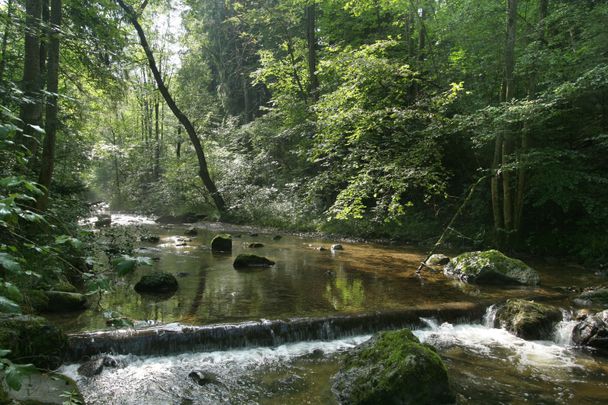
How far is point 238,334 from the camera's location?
6777 millimetres

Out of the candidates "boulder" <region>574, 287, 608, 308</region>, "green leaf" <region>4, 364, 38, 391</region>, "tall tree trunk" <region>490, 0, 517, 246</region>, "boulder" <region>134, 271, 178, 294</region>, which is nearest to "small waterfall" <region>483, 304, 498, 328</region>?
"boulder" <region>574, 287, 608, 308</region>

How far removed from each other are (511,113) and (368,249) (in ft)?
22.5

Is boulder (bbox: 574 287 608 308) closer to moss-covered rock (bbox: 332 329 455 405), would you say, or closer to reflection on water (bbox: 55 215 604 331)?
reflection on water (bbox: 55 215 604 331)

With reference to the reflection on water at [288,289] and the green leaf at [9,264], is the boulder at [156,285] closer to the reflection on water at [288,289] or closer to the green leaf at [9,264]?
the reflection on water at [288,289]

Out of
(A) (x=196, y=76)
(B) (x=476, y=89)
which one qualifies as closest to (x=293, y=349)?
(B) (x=476, y=89)

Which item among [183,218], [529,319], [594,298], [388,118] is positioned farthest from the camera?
[183,218]

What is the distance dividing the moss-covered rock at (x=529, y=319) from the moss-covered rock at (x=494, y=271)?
216cm

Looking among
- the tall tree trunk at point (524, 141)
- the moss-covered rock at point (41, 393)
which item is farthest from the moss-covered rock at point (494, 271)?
the moss-covered rock at point (41, 393)

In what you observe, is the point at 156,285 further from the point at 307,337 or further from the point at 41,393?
the point at 41,393

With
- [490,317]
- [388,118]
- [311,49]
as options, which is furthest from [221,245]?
[311,49]

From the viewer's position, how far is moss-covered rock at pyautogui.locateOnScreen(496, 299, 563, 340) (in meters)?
7.30

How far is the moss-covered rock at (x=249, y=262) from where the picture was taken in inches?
463

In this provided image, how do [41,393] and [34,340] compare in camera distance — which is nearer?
[41,393]

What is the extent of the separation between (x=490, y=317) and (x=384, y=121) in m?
7.45
